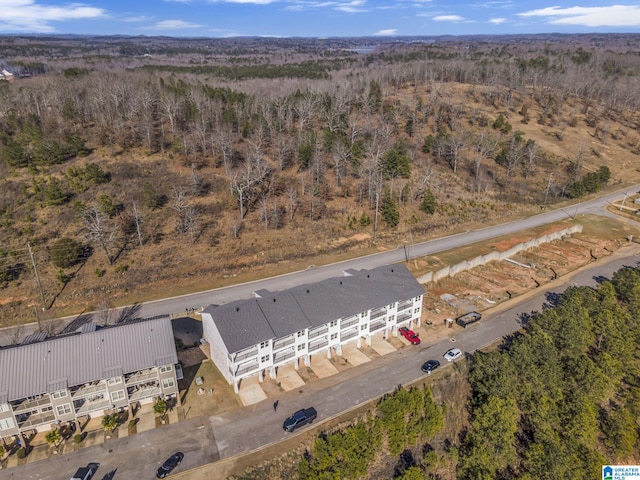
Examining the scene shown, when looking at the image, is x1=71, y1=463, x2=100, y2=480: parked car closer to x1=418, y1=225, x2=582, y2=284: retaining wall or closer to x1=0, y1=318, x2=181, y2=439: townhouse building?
x1=0, y1=318, x2=181, y2=439: townhouse building

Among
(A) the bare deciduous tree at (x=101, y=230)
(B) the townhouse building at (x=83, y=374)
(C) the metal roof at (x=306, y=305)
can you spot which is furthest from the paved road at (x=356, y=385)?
(A) the bare deciduous tree at (x=101, y=230)

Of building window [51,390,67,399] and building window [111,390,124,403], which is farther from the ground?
building window [51,390,67,399]

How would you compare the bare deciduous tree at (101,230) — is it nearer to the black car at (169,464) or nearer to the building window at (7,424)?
the building window at (7,424)

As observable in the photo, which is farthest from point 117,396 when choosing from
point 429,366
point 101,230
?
point 101,230

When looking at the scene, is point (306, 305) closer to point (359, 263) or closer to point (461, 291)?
point (359, 263)

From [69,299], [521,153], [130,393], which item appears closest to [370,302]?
[130,393]

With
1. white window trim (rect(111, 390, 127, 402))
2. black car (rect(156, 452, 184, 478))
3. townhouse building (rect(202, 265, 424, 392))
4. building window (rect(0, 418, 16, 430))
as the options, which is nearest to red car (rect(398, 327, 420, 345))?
townhouse building (rect(202, 265, 424, 392))
